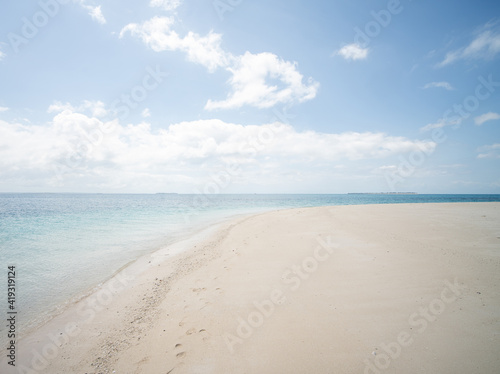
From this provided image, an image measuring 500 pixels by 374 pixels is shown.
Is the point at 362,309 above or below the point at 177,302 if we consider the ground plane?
above

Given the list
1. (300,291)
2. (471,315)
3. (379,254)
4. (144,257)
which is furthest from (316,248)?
(144,257)

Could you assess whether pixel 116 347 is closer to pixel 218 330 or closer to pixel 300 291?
pixel 218 330

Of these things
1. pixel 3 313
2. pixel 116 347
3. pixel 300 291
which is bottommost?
pixel 3 313

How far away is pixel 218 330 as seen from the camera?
442cm

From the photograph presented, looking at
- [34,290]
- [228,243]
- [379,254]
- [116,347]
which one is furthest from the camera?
[228,243]

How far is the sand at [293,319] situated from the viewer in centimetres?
358

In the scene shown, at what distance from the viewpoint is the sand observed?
11.8 ft

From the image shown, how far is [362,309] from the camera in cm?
A: 481

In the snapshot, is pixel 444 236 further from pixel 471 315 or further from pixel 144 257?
pixel 144 257

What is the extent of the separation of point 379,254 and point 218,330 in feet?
23.7

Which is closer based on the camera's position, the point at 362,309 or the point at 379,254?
the point at 362,309

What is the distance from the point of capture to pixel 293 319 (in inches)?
181

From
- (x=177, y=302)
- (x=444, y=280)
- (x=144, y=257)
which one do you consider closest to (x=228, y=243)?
(x=144, y=257)

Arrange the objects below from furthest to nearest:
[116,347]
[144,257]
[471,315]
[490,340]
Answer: [144,257], [471,315], [116,347], [490,340]
